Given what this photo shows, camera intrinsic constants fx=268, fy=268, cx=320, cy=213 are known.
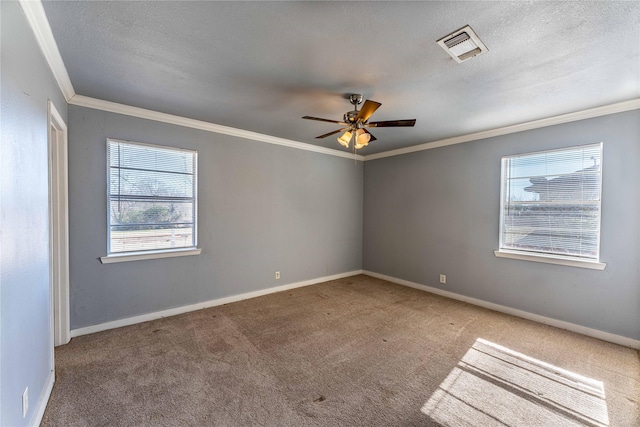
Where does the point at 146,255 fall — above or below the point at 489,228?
below

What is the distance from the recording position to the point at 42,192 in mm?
1889

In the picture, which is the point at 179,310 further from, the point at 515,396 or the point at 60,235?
the point at 515,396

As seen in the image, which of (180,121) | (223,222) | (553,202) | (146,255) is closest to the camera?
(146,255)

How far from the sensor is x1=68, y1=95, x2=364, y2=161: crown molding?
286cm

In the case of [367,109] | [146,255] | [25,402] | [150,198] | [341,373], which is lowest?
[341,373]

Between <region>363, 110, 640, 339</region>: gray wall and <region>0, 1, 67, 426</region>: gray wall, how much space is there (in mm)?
4602

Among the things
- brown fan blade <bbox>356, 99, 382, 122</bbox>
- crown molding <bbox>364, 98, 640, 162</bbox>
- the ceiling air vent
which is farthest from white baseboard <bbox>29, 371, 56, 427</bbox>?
crown molding <bbox>364, 98, 640, 162</bbox>

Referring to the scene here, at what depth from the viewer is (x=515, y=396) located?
2.04m

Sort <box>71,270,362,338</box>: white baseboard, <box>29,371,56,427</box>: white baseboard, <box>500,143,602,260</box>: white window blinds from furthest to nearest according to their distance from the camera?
<box>500,143,602,260</box>: white window blinds → <box>71,270,362,338</box>: white baseboard → <box>29,371,56,427</box>: white baseboard

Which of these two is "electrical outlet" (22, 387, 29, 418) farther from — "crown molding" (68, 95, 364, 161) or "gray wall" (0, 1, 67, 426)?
"crown molding" (68, 95, 364, 161)

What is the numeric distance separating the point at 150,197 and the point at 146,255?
0.70m

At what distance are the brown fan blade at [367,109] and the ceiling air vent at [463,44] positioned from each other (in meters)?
0.60

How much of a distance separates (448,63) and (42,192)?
315 cm

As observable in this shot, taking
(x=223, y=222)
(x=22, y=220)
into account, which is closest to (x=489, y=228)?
(x=223, y=222)
